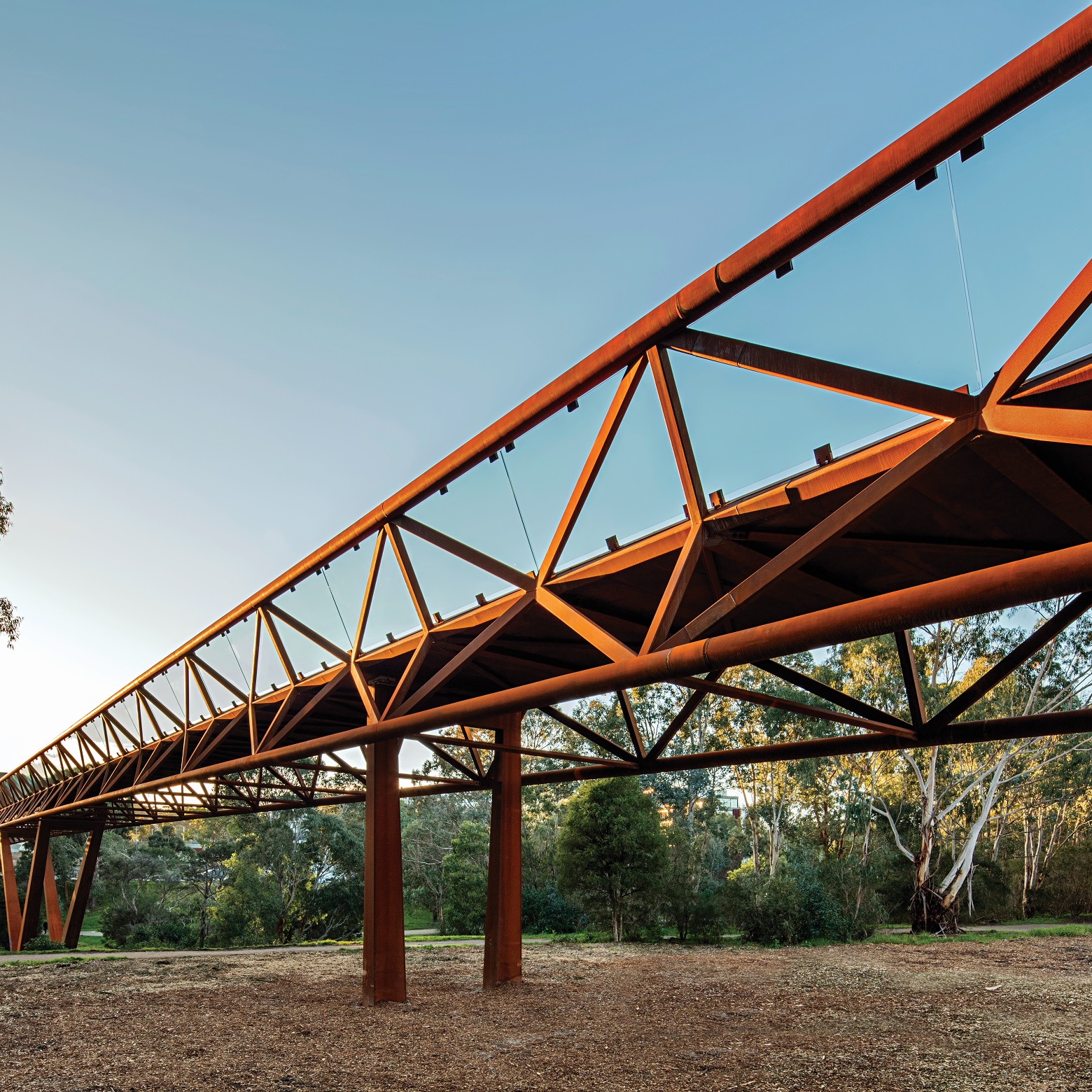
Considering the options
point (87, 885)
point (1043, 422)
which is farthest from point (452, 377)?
point (87, 885)

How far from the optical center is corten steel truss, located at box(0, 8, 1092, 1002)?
4211 millimetres

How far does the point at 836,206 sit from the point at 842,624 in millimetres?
2623

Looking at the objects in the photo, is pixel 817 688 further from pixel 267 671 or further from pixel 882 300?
pixel 267 671

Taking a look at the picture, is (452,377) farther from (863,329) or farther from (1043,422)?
(1043,422)

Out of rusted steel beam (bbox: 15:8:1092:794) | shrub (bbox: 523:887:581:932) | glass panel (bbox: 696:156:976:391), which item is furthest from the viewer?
shrub (bbox: 523:887:581:932)

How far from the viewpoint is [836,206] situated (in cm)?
476

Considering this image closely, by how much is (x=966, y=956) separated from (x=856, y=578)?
592 inches

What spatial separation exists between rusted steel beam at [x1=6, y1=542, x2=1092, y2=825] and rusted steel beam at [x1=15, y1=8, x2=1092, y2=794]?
2.36m

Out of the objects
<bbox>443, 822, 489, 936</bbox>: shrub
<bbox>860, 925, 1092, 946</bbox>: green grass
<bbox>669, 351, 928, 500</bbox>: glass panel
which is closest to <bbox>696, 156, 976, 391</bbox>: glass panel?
<bbox>669, 351, 928, 500</bbox>: glass panel

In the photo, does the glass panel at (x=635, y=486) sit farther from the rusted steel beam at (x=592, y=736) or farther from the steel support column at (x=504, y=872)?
the steel support column at (x=504, y=872)

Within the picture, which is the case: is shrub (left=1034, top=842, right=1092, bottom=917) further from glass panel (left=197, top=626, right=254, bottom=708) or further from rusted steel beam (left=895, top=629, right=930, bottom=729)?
glass panel (left=197, top=626, right=254, bottom=708)

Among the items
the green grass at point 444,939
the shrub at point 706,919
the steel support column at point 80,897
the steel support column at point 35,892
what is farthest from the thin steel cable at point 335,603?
the steel support column at point 35,892

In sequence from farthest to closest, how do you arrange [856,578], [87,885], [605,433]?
[87,885] → [856,578] → [605,433]

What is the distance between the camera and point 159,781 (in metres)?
17.8
